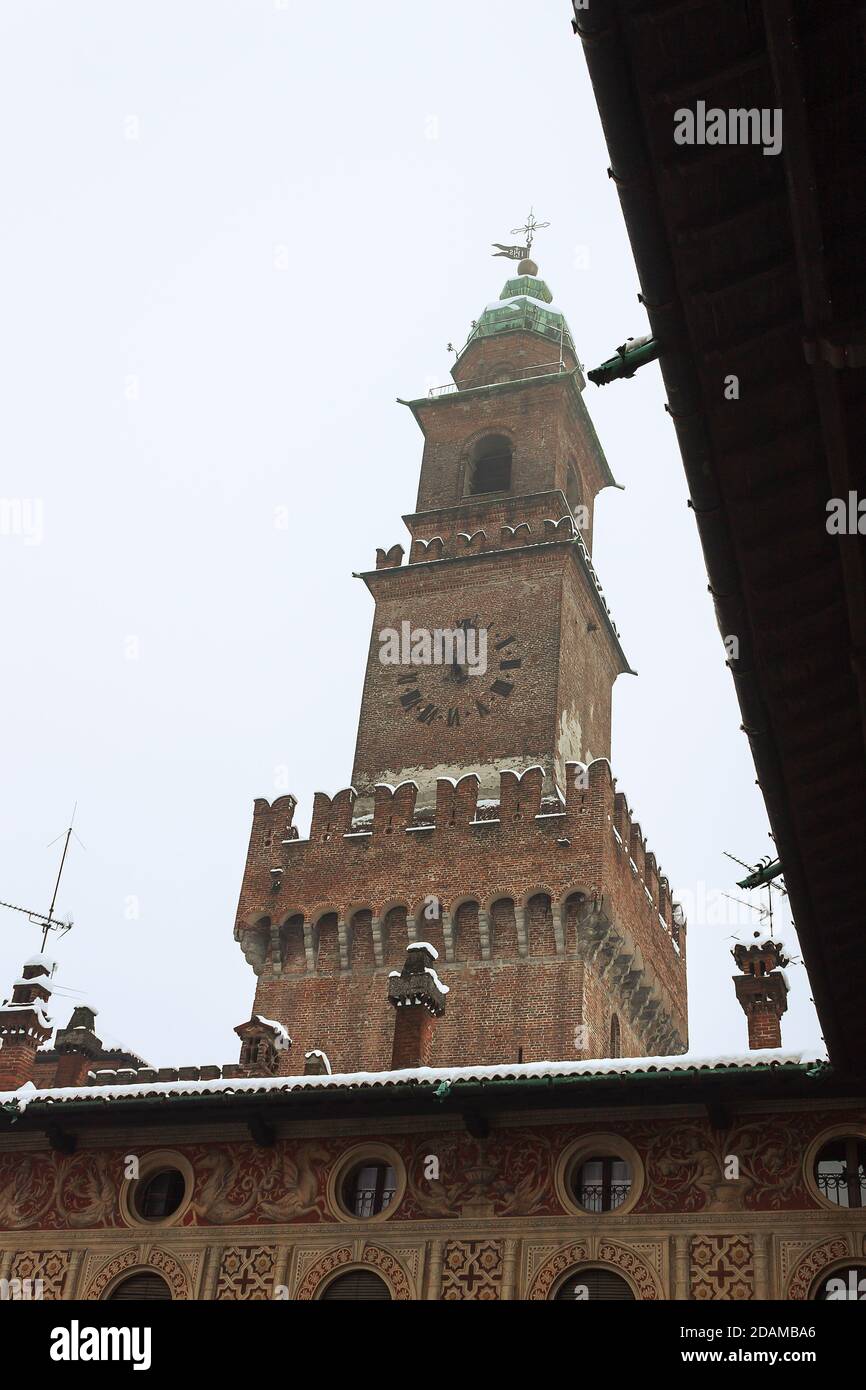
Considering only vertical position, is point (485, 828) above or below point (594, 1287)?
above

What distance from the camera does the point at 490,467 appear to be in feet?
125

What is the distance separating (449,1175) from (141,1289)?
12.4 ft

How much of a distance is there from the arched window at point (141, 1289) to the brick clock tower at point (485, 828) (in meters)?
8.98

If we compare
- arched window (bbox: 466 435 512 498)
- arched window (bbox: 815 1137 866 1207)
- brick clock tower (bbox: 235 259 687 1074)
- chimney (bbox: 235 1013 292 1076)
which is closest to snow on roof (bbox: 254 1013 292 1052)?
chimney (bbox: 235 1013 292 1076)

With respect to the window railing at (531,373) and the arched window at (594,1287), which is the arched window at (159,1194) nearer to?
the arched window at (594,1287)

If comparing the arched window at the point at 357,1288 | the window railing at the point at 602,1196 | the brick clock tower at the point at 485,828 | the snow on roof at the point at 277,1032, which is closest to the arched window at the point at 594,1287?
the window railing at the point at 602,1196

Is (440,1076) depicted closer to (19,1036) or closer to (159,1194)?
(159,1194)

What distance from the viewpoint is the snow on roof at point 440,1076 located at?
15280 millimetres

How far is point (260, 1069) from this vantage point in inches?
837

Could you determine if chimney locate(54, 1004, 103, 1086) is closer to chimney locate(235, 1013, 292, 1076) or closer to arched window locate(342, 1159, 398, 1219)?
chimney locate(235, 1013, 292, 1076)

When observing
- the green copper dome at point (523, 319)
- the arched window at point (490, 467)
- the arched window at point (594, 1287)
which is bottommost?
the arched window at point (594, 1287)

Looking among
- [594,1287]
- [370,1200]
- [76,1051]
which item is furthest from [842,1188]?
[76,1051]

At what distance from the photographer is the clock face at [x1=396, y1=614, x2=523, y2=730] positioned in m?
32.2
